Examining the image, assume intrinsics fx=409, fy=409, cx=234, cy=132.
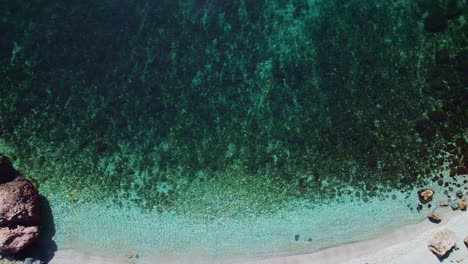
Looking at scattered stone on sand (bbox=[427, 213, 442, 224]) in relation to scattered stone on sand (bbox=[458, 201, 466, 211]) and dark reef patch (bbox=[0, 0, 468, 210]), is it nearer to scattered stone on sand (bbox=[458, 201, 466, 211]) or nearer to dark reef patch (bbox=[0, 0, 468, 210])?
scattered stone on sand (bbox=[458, 201, 466, 211])

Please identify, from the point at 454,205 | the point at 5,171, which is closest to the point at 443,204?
the point at 454,205

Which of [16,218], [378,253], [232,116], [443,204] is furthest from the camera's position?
[232,116]

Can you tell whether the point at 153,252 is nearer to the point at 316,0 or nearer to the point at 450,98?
the point at 316,0

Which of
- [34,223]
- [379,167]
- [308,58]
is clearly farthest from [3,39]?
[379,167]

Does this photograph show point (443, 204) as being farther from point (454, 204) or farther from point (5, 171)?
point (5, 171)

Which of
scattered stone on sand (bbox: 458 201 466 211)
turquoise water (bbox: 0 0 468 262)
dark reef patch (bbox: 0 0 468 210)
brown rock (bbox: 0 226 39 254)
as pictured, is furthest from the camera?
dark reef patch (bbox: 0 0 468 210)

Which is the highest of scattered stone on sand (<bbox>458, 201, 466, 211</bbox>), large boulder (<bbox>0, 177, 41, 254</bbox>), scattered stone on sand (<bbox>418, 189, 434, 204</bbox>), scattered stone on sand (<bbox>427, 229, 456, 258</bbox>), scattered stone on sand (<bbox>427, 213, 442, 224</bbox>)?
large boulder (<bbox>0, 177, 41, 254</bbox>)

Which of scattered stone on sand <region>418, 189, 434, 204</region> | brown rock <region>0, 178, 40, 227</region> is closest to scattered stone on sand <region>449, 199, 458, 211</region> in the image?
scattered stone on sand <region>418, 189, 434, 204</region>

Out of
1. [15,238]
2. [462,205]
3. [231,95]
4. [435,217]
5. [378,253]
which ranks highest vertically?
[231,95]
